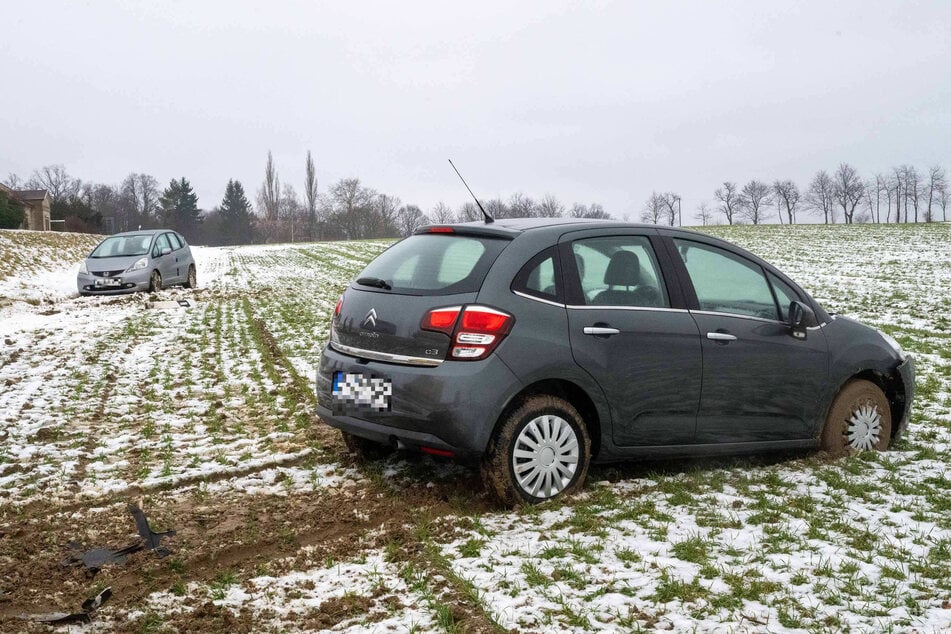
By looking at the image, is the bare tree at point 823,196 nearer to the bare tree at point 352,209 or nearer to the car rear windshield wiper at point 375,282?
the bare tree at point 352,209

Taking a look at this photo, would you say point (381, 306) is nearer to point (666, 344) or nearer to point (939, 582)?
point (666, 344)

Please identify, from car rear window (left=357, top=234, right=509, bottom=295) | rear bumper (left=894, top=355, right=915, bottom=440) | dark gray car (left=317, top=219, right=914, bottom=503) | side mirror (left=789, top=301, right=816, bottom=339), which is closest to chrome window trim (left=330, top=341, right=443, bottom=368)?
dark gray car (left=317, top=219, right=914, bottom=503)

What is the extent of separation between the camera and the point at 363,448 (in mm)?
5855

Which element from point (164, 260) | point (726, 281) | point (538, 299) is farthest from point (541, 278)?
point (164, 260)

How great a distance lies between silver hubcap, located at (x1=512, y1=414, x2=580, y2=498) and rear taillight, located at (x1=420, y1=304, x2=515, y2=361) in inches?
20.6

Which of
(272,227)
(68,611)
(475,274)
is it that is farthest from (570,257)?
(272,227)

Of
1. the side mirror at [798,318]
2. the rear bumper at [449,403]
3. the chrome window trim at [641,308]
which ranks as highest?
the chrome window trim at [641,308]

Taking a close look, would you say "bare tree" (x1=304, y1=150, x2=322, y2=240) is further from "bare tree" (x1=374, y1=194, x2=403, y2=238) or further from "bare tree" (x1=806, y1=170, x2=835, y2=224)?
"bare tree" (x1=806, y1=170, x2=835, y2=224)

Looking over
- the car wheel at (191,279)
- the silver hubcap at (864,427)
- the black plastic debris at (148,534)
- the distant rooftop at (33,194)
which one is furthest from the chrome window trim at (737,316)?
the distant rooftop at (33,194)

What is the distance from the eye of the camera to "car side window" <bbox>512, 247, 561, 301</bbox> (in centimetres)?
488

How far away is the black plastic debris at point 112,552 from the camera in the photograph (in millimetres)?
4156

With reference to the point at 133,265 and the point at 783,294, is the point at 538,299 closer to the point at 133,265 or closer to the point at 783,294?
the point at 783,294

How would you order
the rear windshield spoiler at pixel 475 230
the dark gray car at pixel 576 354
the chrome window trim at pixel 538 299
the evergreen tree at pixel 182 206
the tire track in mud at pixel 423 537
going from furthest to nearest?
the evergreen tree at pixel 182 206 → the rear windshield spoiler at pixel 475 230 → the chrome window trim at pixel 538 299 → the dark gray car at pixel 576 354 → the tire track in mud at pixel 423 537

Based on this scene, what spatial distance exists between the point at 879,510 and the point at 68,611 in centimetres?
420
